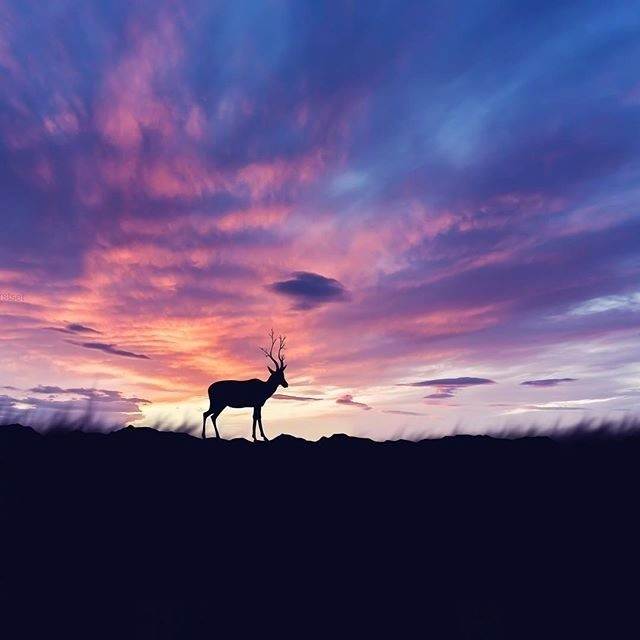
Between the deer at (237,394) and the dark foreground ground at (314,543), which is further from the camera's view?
the deer at (237,394)

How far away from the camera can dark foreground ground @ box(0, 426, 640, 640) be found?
11930mm

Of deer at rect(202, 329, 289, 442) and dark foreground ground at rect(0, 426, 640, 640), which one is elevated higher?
deer at rect(202, 329, 289, 442)

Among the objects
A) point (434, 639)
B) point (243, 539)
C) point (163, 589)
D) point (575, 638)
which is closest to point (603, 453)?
point (575, 638)

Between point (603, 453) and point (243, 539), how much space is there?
9444 mm

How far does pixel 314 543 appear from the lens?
12805 millimetres

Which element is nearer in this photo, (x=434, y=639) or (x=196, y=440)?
(x=434, y=639)

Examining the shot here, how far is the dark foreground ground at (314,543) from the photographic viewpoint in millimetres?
11930

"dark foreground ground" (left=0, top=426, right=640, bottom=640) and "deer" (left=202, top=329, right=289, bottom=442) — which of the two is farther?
"deer" (left=202, top=329, right=289, bottom=442)

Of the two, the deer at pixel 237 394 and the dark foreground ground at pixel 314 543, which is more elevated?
the deer at pixel 237 394

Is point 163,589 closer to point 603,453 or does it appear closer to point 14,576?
point 14,576

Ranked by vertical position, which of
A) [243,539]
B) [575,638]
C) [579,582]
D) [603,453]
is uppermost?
[603,453]

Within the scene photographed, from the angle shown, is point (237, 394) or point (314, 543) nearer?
point (314, 543)

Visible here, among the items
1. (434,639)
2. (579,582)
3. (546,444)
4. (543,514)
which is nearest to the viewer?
(434,639)

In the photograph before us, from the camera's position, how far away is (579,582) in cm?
1264
